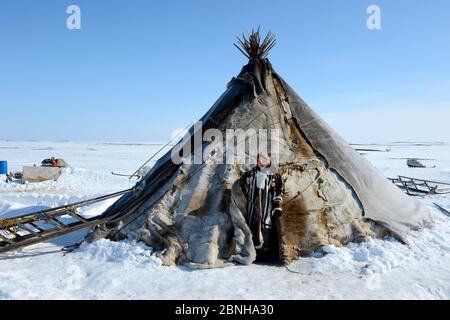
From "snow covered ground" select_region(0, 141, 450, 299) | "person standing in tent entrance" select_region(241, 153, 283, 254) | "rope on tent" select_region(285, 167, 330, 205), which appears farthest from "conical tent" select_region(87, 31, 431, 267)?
"snow covered ground" select_region(0, 141, 450, 299)

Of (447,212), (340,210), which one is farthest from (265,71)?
(447,212)

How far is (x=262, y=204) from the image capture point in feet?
20.0

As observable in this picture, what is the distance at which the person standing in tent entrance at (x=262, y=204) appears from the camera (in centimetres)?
604

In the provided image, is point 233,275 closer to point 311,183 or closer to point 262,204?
point 262,204

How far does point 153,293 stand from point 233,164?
8.90 feet

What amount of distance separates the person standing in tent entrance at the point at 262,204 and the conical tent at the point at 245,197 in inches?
5.5

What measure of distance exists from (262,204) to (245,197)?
33cm

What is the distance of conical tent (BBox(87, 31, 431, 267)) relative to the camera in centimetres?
599

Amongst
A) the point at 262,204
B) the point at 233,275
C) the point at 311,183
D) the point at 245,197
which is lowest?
the point at 233,275

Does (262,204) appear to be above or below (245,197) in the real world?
below

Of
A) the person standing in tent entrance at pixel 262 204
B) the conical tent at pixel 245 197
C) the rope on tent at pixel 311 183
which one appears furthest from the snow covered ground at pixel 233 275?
the rope on tent at pixel 311 183

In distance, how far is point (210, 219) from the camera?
613cm

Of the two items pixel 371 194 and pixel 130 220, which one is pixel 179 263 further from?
pixel 371 194

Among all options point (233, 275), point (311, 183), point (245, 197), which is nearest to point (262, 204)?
point (245, 197)
